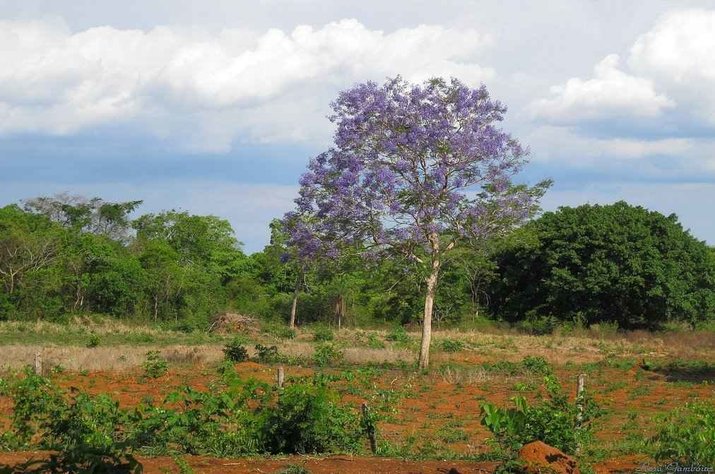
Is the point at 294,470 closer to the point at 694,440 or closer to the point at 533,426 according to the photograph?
the point at 533,426

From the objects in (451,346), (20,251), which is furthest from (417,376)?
(20,251)

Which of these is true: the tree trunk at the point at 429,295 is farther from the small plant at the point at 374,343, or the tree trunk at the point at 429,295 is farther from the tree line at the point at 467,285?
the tree line at the point at 467,285

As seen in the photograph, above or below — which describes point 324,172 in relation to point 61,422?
above

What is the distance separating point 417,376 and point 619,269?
82.6ft

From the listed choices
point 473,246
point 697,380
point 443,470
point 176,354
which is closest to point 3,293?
point 176,354

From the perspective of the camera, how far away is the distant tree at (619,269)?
149 feet

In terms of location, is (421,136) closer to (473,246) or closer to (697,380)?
(473,246)

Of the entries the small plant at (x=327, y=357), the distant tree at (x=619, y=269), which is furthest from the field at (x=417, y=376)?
the distant tree at (x=619, y=269)

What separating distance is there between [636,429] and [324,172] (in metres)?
12.6

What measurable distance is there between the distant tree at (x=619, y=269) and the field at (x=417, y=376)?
3333 millimetres

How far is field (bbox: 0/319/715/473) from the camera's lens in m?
10.8

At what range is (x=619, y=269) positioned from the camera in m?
45.8

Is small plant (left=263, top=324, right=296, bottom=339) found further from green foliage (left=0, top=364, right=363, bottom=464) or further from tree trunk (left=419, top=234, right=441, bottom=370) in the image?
green foliage (left=0, top=364, right=363, bottom=464)

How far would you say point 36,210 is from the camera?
223ft
